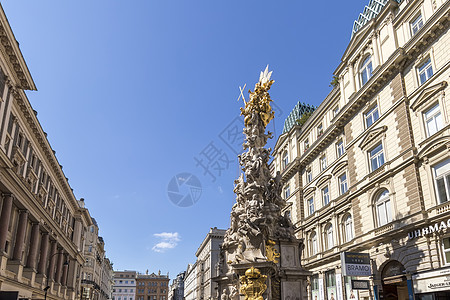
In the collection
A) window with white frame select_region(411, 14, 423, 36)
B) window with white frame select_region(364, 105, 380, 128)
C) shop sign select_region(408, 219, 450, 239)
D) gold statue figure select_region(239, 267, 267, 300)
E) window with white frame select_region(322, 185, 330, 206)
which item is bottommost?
gold statue figure select_region(239, 267, 267, 300)

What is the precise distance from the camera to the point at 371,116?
35.3 m

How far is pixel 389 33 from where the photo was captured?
3300cm

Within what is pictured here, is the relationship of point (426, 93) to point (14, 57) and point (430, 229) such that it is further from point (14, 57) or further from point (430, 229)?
point (14, 57)

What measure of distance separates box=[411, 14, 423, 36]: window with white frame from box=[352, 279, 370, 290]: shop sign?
1946 centimetres

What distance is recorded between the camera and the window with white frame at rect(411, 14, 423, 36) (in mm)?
29875

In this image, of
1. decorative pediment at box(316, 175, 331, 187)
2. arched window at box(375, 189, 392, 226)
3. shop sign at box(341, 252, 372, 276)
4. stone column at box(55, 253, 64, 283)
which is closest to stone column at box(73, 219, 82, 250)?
stone column at box(55, 253, 64, 283)

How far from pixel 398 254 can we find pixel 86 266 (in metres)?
66.8

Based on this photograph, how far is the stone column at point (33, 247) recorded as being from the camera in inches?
1534

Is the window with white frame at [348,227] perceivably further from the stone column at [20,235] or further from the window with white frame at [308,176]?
the stone column at [20,235]

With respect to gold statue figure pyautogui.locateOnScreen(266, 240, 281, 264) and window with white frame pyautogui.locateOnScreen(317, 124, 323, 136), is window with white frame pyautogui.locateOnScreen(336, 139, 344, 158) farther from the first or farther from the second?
gold statue figure pyautogui.locateOnScreen(266, 240, 281, 264)

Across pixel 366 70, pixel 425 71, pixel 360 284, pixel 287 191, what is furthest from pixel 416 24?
pixel 287 191

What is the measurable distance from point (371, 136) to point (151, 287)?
16636 cm

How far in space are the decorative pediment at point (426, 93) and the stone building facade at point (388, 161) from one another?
7cm

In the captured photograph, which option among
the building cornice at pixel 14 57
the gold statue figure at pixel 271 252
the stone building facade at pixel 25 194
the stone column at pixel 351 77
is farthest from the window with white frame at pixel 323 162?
the building cornice at pixel 14 57
